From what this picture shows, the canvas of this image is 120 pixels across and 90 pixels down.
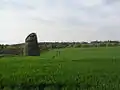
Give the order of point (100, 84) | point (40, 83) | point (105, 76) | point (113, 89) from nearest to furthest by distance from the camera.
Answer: point (113, 89) → point (100, 84) → point (40, 83) → point (105, 76)

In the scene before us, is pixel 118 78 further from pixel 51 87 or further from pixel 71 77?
pixel 51 87

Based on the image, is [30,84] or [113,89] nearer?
[113,89]

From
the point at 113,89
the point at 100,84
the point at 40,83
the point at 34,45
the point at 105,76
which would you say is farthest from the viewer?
the point at 34,45

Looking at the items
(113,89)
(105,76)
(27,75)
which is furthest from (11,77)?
(113,89)

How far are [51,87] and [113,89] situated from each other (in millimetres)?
3454

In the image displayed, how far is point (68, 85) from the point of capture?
18.1 metres

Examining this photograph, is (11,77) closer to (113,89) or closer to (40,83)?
(40,83)

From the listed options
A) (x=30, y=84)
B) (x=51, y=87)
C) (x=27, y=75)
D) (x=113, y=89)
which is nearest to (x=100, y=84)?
(x=113, y=89)

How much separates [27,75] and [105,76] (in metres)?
4.94

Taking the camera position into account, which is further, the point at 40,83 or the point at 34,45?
the point at 34,45

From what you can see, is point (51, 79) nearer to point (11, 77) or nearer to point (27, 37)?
point (11, 77)

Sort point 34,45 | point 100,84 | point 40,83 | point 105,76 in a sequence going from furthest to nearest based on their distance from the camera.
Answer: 1. point 34,45
2. point 105,76
3. point 40,83
4. point 100,84

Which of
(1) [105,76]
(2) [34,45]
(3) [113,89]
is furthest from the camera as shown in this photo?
(2) [34,45]

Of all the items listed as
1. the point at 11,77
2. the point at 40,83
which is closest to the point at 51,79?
the point at 40,83
